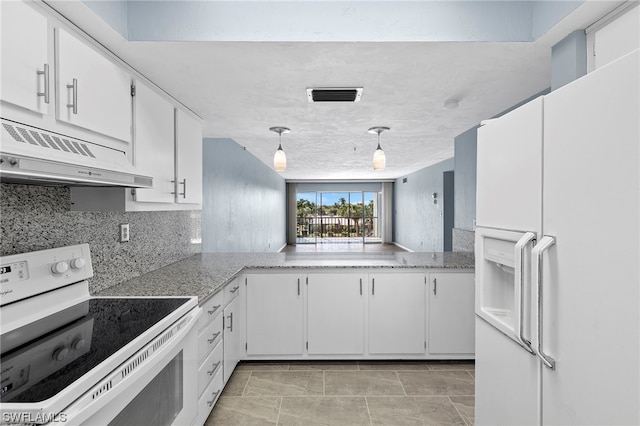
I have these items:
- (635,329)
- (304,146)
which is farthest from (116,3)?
(304,146)

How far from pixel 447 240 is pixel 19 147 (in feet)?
24.1

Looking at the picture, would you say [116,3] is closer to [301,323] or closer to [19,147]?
[19,147]

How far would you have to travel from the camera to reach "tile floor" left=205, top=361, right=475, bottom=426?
211 cm

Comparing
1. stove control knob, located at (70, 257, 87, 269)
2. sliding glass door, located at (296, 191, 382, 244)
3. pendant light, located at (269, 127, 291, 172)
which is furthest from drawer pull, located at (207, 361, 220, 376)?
sliding glass door, located at (296, 191, 382, 244)

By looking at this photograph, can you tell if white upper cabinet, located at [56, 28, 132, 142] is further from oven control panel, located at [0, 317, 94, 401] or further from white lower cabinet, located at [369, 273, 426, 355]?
white lower cabinet, located at [369, 273, 426, 355]

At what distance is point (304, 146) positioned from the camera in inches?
192

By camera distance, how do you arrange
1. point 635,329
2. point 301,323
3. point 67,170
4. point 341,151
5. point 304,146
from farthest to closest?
point 341,151 < point 304,146 < point 301,323 < point 67,170 < point 635,329

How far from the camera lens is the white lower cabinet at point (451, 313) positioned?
9.04ft

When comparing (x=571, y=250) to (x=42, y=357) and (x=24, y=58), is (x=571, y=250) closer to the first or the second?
(x=42, y=357)

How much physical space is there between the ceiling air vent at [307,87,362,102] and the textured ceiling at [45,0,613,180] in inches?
2.3

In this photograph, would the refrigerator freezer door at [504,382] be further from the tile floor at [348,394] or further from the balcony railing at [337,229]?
the balcony railing at [337,229]

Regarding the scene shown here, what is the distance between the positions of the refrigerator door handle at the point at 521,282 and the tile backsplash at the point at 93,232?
1978 millimetres

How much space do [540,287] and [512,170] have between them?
46 cm

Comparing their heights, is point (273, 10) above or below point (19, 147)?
above
